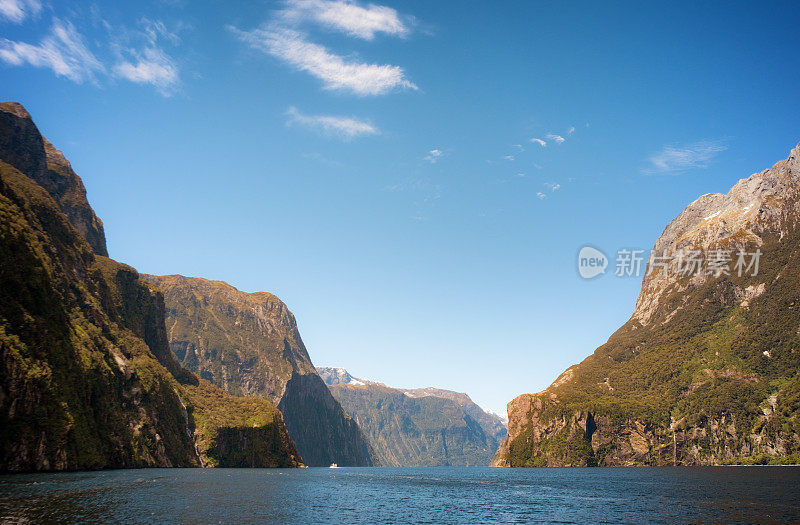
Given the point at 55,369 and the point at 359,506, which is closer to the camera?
the point at 359,506

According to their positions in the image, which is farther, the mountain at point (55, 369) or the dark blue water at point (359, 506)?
the mountain at point (55, 369)

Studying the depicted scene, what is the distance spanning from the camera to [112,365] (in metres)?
180

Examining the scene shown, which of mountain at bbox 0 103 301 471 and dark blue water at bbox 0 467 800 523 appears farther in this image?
mountain at bbox 0 103 301 471

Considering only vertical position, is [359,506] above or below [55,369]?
below

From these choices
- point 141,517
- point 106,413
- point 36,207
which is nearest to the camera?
point 141,517

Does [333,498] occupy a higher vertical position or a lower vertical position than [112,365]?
lower

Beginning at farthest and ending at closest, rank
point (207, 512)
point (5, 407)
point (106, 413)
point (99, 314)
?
1. point (99, 314)
2. point (106, 413)
3. point (5, 407)
4. point (207, 512)

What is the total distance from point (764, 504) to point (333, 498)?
7185cm

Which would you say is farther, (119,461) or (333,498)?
(119,461)

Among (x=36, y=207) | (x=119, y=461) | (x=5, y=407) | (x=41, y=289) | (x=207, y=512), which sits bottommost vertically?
(x=119, y=461)

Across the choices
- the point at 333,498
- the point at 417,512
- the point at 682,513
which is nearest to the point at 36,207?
the point at 333,498

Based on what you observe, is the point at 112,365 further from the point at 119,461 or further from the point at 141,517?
the point at 141,517

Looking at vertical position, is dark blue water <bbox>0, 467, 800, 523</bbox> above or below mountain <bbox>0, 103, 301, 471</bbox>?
below

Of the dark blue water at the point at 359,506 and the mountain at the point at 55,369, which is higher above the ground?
the mountain at the point at 55,369
